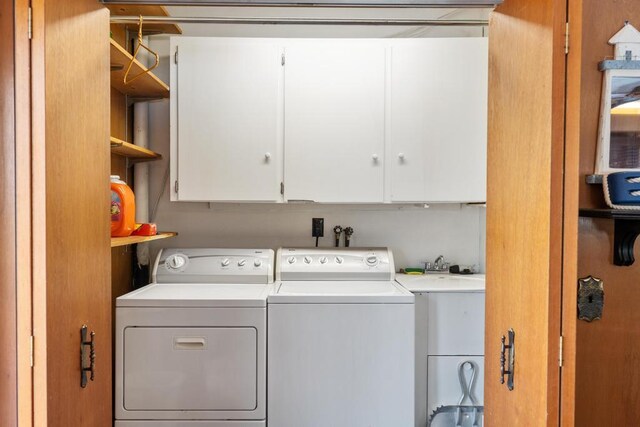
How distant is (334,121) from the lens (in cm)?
227

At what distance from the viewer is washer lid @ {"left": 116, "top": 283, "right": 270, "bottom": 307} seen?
1.85 meters

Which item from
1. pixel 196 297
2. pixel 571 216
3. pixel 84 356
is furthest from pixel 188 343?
pixel 571 216

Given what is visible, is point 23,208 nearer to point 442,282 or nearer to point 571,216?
point 571,216

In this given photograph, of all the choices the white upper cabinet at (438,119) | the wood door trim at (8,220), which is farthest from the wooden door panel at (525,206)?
the wood door trim at (8,220)

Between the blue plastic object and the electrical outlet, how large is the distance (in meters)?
1.79

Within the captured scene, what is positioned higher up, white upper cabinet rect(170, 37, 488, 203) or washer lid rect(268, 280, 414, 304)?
white upper cabinet rect(170, 37, 488, 203)

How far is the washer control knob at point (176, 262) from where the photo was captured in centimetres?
230

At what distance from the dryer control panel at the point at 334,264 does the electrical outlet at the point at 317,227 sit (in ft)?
0.57

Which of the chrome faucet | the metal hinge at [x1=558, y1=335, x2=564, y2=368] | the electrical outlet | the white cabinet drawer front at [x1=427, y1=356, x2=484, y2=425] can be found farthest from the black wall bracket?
the electrical outlet

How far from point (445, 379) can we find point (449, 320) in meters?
0.31

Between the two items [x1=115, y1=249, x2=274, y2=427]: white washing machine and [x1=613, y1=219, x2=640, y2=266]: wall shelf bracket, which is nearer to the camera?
[x1=613, y1=219, x2=640, y2=266]: wall shelf bracket

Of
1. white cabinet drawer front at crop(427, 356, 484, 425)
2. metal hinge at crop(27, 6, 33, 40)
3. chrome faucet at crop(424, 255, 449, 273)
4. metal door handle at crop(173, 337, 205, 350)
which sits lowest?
white cabinet drawer front at crop(427, 356, 484, 425)

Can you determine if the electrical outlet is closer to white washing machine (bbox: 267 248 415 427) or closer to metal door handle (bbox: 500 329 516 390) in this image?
white washing machine (bbox: 267 248 415 427)

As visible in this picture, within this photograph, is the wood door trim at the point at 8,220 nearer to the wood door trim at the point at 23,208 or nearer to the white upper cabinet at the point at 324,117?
the wood door trim at the point at 23,208
